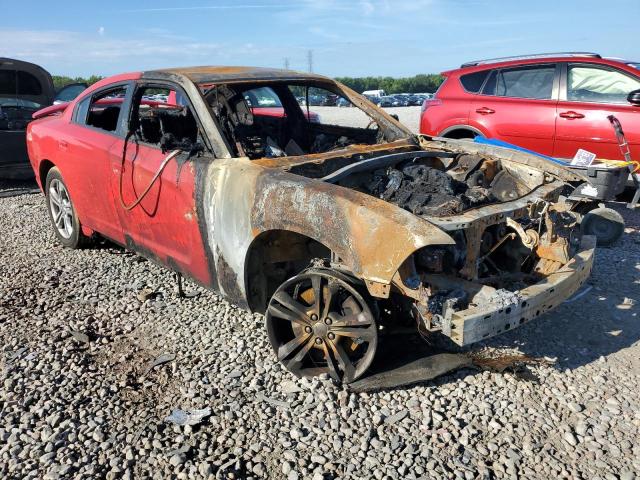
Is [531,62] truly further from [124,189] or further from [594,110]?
[124,189]

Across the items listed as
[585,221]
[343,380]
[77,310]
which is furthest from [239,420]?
[585,221]

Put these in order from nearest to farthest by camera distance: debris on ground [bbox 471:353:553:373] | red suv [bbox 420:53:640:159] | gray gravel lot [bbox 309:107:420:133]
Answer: debris on ground [bbox 471:353:553:373] < red suv [bbox 420:53:640:159] < gray gravel lot [bbox 309:107:420:133]

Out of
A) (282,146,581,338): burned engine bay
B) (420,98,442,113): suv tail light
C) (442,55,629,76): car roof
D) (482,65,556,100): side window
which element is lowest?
(282,146,581,338): burned engine bay

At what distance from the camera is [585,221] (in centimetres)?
583

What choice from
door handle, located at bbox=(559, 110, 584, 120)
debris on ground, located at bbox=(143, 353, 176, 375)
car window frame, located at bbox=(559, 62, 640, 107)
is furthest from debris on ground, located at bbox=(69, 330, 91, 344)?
car window frame, located at bbox=(559, 62, 640, 107)

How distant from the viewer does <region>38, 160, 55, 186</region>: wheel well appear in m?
5.73

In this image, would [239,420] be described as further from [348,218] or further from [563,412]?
[563,412]

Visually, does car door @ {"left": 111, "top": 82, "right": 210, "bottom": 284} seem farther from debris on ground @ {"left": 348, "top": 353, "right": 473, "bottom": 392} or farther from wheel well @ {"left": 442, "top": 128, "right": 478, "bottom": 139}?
wheel well @ {"left": 442, "top": 128, "right": 478, "bottom": 139}

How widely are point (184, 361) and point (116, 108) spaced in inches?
113

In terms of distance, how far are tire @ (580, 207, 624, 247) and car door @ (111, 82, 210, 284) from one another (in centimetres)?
394

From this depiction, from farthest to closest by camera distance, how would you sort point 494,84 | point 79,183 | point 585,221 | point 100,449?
1. point 494,84
2. point 585,221
3. point 79,183
4. point 100,449

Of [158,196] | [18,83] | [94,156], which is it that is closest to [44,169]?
[94,156]

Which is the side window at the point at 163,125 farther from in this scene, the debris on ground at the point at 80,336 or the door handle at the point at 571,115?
the door handle at the point at 571,115

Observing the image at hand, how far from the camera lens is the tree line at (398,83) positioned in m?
65.5
